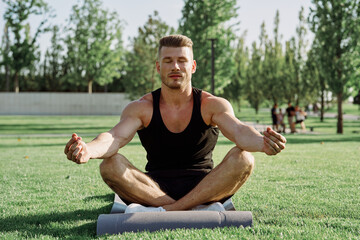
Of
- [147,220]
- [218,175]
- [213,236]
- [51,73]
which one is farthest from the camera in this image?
[51,73]

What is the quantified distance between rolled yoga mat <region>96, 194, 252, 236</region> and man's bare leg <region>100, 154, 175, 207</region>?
420 mm

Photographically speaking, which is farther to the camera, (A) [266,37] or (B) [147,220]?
(A) [266,37]

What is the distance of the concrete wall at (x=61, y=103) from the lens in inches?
1935

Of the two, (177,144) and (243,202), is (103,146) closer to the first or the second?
(177,144)

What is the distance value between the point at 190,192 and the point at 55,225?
1.34 m

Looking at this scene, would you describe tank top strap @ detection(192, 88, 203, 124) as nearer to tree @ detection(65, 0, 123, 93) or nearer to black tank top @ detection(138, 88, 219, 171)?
black tank top @ detection(138, 88, 219, 171)

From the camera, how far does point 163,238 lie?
3.19 meters

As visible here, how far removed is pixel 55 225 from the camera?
3896 millimetres

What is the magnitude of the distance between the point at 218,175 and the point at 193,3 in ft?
77.5

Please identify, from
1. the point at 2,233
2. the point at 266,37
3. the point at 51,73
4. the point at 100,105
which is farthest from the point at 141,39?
the point at 2,233

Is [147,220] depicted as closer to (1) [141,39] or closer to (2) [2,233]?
(2) [2,233]

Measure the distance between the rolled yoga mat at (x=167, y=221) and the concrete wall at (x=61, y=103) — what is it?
4606 cm

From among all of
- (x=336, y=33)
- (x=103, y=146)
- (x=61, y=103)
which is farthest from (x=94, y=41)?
(x=103, y=146)

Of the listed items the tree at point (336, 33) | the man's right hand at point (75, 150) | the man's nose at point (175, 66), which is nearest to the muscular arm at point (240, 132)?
the man's nose at point (175, 66)
